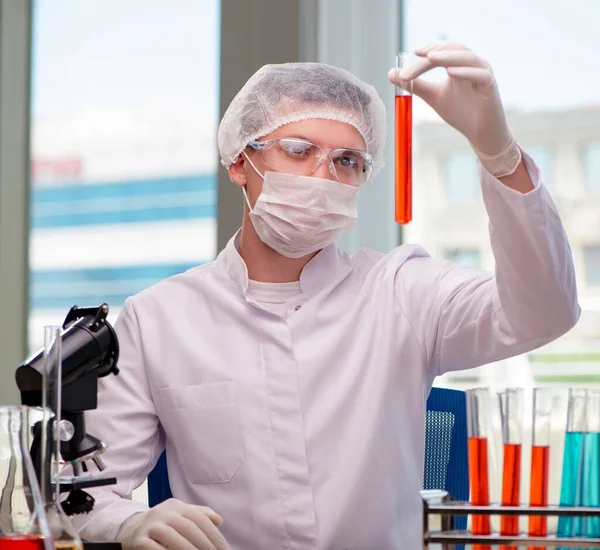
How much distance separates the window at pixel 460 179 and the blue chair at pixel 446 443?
4.14 ft

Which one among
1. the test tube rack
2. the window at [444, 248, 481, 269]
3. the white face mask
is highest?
the white face mask

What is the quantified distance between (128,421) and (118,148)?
185 cm

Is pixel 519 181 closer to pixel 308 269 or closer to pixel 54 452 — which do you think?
pixel 308 269

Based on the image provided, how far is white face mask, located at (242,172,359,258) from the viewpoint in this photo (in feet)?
5.56

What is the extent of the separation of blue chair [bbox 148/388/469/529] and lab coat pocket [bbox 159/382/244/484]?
35 cm

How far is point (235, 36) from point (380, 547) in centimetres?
175

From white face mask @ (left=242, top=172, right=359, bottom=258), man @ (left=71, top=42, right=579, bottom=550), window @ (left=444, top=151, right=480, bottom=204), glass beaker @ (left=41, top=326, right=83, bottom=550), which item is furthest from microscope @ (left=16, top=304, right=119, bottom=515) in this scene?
window @ (left=444, top=151, right=480, bottom=204)

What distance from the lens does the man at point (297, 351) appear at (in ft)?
5.28

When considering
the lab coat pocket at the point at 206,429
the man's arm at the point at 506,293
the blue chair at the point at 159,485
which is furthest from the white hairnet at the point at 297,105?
the blue chair at the point at 159,485

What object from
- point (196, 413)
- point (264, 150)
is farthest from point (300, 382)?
point (264, 150)

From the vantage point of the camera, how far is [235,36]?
110 inches

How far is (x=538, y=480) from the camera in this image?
2.84 feet

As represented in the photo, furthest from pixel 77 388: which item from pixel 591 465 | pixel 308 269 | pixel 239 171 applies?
pixel 239 171

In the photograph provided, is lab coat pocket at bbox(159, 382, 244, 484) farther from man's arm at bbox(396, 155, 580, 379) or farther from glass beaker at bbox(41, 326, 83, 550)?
glass beaker at bbox(41, 326, 83, 550)
